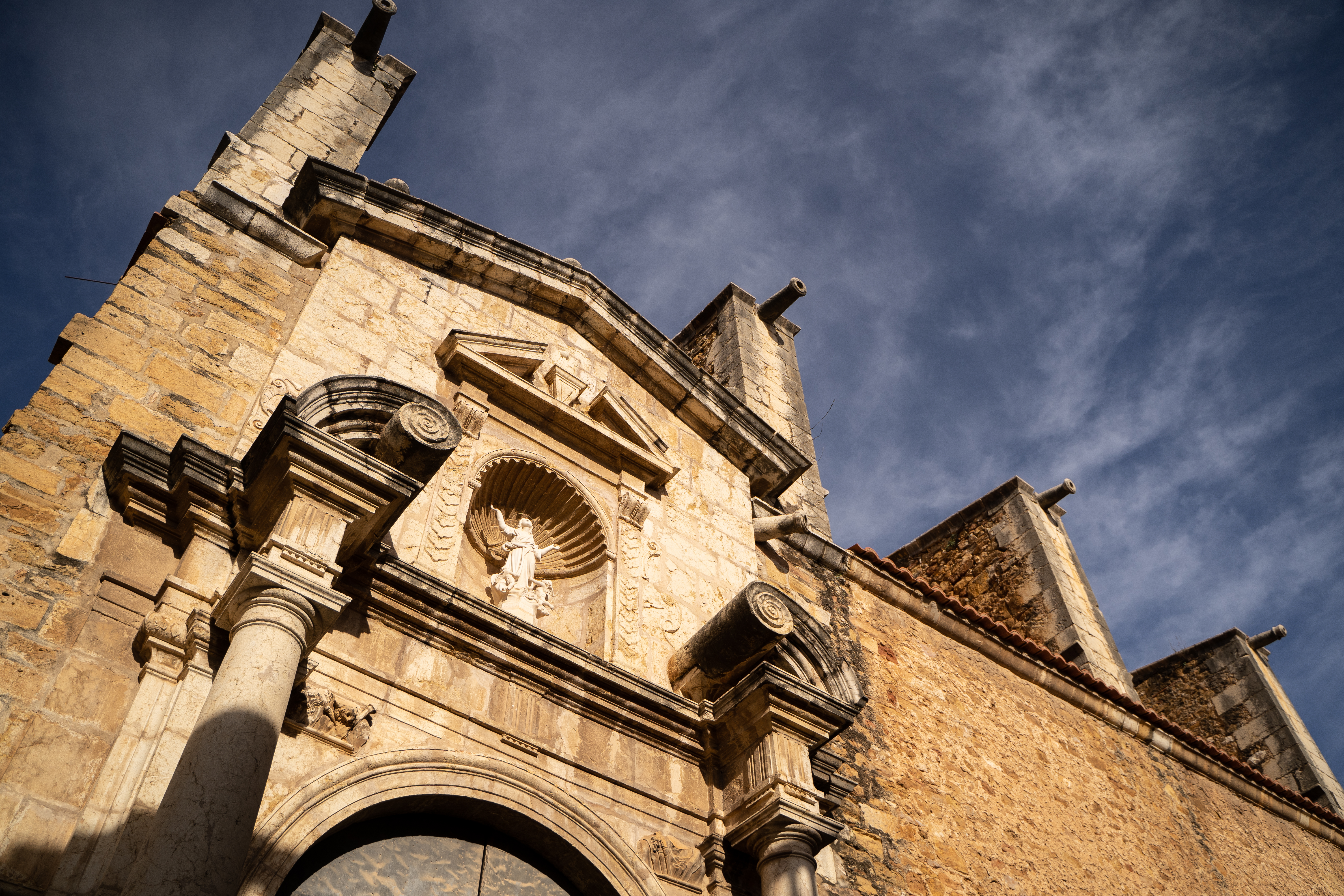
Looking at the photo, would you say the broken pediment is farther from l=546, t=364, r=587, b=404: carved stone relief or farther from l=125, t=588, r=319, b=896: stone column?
l=125, t=588, r=319, b=896: stone column

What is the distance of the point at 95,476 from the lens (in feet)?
13.1

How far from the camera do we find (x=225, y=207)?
535 centimetres

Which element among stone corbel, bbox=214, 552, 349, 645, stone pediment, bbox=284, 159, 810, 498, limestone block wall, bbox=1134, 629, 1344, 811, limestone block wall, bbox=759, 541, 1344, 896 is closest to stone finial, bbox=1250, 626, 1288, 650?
limestone block wall, bbox=1134, 629, 1344, 811

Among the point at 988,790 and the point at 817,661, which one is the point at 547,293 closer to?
the point at 817,661

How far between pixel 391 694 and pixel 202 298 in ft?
6.90

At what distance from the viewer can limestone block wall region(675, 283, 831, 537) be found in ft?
27.2

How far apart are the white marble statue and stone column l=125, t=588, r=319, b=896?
5.23 feet

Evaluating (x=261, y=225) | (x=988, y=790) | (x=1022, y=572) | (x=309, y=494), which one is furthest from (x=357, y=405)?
(x=1022, y=572)

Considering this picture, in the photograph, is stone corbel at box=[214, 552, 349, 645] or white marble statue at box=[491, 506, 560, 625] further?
white marble statue at box=[491, 506, 560, 625]

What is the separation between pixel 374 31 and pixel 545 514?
3640 millimetres

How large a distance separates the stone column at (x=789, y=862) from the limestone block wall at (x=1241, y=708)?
10.0 m

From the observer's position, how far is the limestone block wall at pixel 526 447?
5.11 m

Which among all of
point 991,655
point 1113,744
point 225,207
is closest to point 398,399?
point 225,207

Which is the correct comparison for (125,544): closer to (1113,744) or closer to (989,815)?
(989,815)
